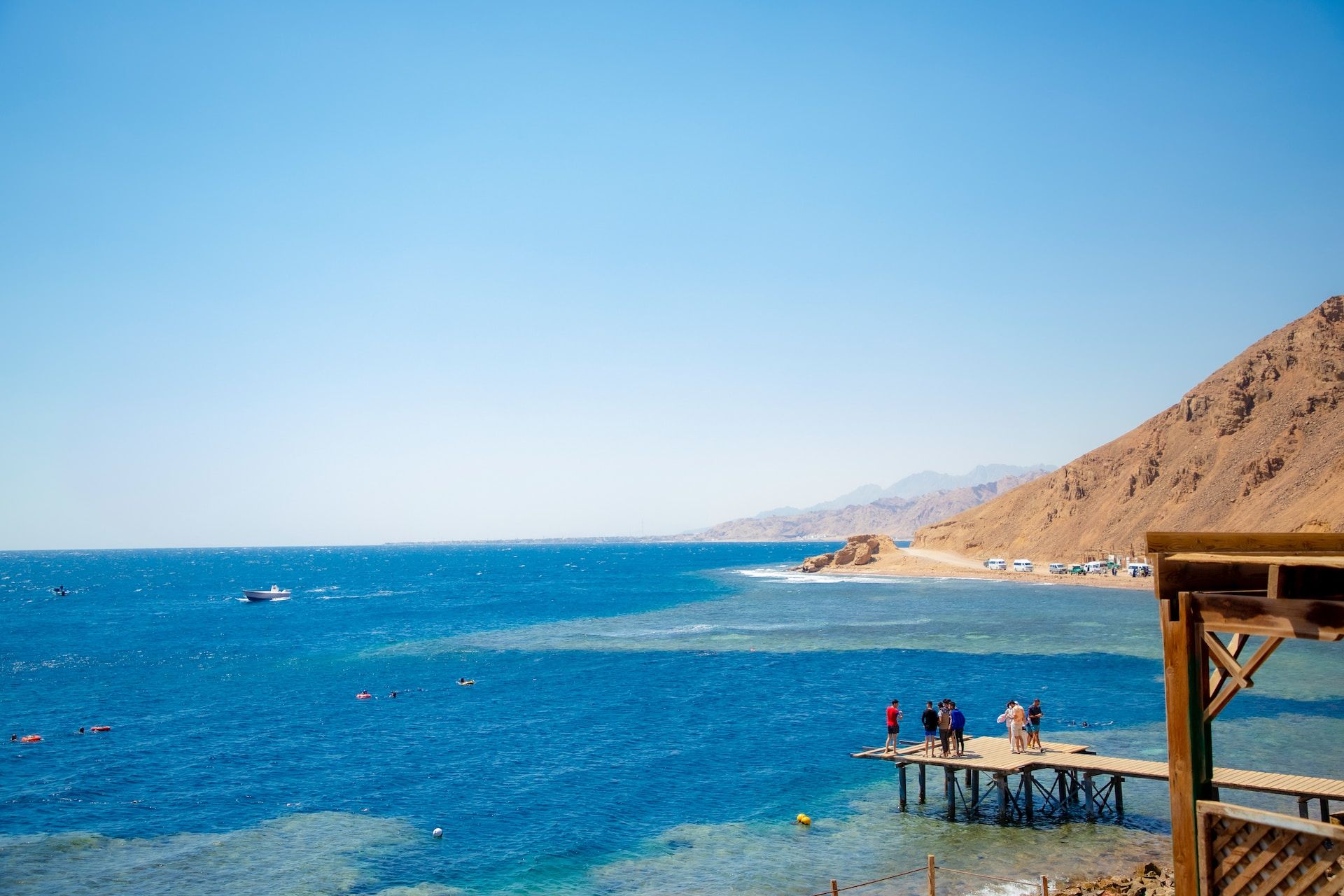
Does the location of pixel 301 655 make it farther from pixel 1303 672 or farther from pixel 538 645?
pixel 1303 672

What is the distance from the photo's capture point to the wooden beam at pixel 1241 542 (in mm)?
10031

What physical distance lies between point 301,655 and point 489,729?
34226mm

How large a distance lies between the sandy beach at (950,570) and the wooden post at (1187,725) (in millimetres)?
99679

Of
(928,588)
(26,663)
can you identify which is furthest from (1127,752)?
(928,588)

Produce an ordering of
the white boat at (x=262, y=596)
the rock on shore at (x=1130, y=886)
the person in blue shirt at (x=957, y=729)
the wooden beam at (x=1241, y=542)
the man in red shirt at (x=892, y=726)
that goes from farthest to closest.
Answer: the white boat at (x=262, y=596), the man in red shirt at (x=892, y=726), the person in blue shirt at (x=957, y=729), the rock on shore at (x=1130, y=886), the wooden beam at (x=1241, y=542)

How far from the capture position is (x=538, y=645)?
2881 inches

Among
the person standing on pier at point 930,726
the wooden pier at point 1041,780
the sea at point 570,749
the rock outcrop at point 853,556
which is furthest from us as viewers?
the rock outcrop at point 853,556

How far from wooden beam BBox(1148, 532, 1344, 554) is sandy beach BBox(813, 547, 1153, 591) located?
9958 centimetres

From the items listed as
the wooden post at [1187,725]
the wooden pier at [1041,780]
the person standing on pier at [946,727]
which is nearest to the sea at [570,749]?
the wooden pier at [1041,780]

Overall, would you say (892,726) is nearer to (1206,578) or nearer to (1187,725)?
(1187,725)

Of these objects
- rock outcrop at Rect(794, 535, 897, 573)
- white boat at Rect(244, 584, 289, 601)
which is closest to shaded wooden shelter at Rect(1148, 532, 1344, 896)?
white boat at Rect(244, 584, 289, 601)

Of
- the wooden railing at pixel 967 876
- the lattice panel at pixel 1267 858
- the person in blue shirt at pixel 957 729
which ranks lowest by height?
the wooden railing at pixel 967 876

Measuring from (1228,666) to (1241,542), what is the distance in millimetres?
1430

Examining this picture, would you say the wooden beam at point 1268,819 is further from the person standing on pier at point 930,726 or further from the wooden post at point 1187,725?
the person standing on pier at point 930,726
